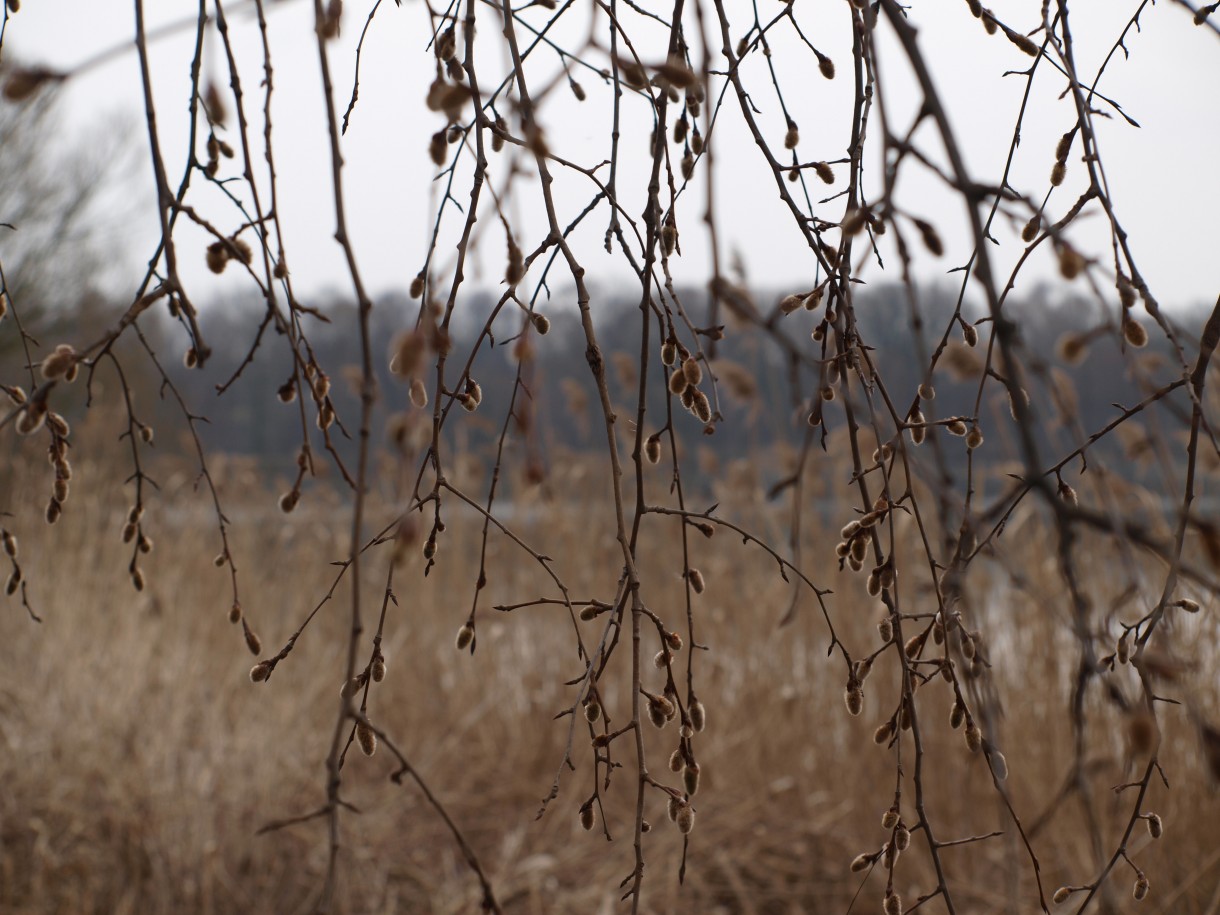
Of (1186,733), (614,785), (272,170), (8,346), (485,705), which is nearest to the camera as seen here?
(272,170)

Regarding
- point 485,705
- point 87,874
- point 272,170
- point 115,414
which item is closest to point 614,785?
point 485,705

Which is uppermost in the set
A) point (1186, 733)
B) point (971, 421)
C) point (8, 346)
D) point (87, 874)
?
point (8, 346)

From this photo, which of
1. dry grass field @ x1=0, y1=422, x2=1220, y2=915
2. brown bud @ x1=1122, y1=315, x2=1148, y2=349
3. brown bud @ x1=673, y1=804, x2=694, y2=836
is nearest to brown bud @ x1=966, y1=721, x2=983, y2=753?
brown bud @ x1=673, y1=804, x2=694, y2=836

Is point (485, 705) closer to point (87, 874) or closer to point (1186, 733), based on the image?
point (87, 874)

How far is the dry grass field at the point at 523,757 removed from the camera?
2.30 meters

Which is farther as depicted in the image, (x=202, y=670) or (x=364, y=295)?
(x=202, y=670)

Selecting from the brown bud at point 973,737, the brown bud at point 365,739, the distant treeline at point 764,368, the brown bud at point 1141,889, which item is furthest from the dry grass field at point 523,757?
the brown bud at point 365,739

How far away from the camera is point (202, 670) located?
3377mm

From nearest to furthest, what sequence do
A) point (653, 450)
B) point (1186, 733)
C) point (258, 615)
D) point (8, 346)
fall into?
point (653, 450)
point (1186, 733)
point (258, 615)
point (8, 346)

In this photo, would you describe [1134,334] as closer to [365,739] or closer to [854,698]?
[854,698]

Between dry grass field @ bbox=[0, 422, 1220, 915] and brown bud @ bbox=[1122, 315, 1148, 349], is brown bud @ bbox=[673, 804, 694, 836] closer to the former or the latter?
brown bud @ bbox=[1122, 315, 1148, 349]

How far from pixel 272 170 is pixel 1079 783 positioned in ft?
1.76

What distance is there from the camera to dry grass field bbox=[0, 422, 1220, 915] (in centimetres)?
230

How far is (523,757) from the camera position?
10.0 ft
